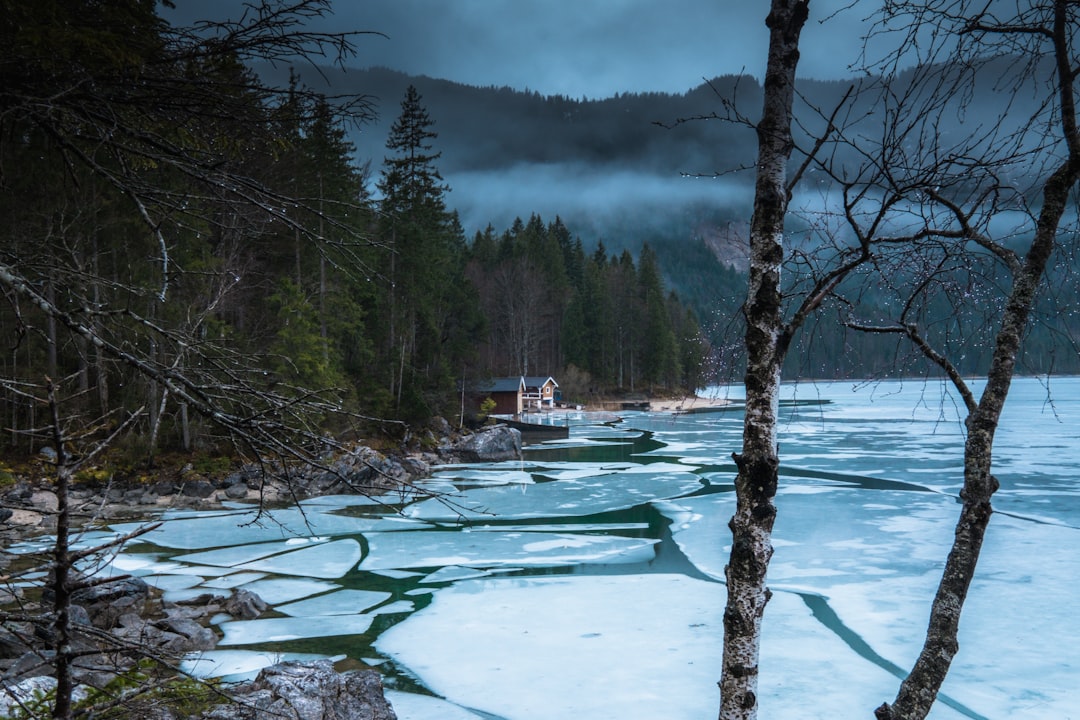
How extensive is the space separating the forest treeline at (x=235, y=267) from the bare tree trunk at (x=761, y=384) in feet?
1.52

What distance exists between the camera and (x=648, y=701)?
7.82 metres

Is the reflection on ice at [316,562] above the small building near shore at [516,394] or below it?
below

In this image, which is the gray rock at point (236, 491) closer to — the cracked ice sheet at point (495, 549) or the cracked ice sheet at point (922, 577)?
the cracked ice sheet at point (495, 549)

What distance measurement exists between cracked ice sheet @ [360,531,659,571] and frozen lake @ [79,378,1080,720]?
0.26 ft

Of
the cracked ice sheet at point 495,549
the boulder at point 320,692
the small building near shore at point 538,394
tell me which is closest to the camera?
the boulder at point 320,692

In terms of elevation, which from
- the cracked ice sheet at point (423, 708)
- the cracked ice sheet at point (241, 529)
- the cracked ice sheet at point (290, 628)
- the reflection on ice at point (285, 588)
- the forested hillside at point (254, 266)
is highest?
the forested hillside at point (254, 266)

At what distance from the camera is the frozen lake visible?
26.4ft

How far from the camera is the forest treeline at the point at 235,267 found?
3.38m

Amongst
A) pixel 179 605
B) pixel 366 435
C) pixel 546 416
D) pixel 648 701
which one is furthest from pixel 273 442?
pixel 546 416

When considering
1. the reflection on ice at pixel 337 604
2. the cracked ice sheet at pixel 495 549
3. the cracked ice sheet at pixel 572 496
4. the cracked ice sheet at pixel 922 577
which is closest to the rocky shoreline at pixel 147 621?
the reflection on ice at pixel 337 604

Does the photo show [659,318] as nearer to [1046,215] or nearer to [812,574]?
[812,574]

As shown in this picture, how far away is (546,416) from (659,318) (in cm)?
2041

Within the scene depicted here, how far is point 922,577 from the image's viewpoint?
1223 cm

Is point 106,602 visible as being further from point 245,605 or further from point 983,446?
point 983,446
